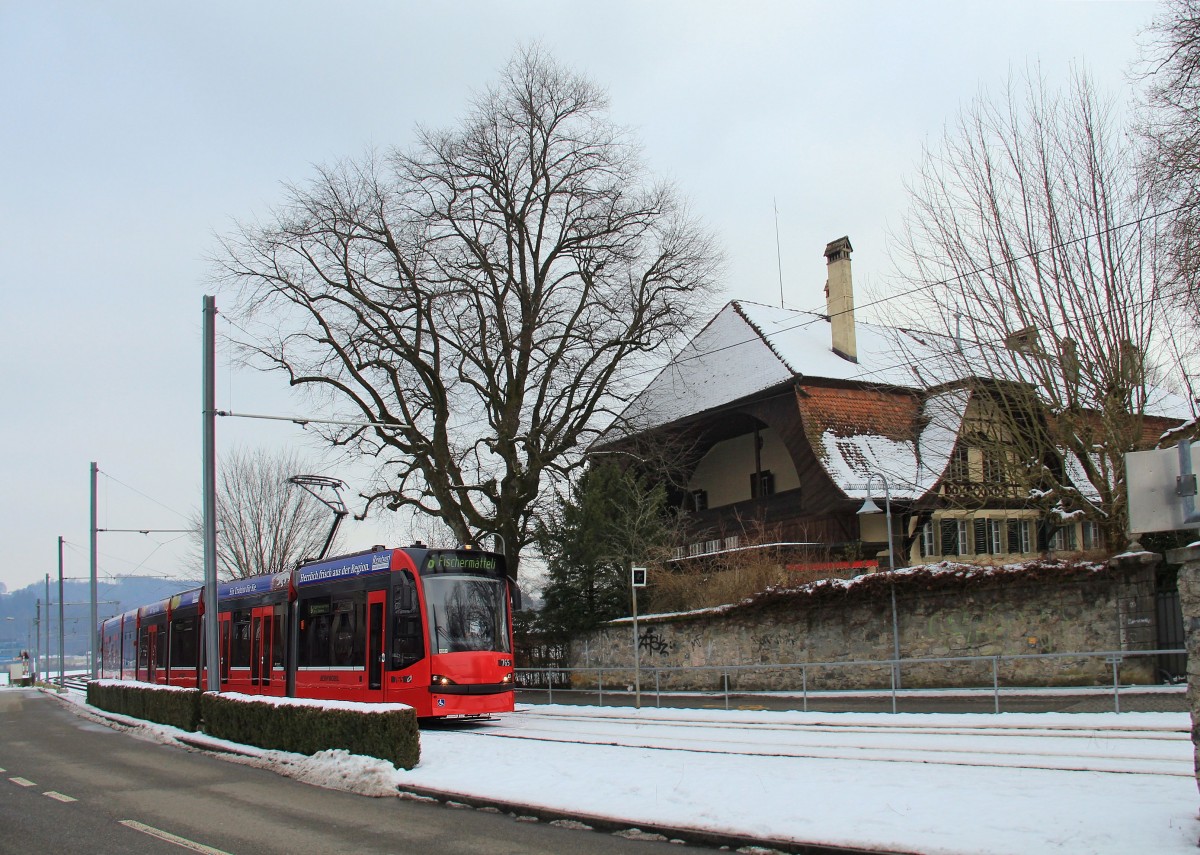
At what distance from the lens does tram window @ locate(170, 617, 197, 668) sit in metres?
31.3

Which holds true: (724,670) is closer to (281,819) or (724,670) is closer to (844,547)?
(844,547)

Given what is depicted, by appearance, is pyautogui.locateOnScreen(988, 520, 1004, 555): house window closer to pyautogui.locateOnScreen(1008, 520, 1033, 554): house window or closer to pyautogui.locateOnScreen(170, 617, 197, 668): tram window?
pyautogui.locateOnScreen(1008, 520, 1033, 554): house window

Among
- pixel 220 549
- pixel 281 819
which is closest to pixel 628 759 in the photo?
pixel 281 819

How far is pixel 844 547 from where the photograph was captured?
34.3 metres

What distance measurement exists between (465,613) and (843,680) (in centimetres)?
800

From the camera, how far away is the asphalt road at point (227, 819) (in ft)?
29.9

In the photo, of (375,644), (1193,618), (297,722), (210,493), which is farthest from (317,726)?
(1193,618)

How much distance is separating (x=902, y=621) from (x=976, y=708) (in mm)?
3626

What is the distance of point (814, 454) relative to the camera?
3509 centimetres

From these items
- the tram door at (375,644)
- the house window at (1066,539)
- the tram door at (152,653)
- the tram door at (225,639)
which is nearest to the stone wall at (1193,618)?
the tram door at (375,644)

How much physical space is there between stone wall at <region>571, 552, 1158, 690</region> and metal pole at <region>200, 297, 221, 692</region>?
33.1 ft

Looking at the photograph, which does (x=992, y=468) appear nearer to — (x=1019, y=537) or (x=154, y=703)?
(x=1019, y=537)

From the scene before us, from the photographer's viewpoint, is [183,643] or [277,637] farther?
[183,643]

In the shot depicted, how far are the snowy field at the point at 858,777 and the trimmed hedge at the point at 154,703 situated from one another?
2.84 meters
